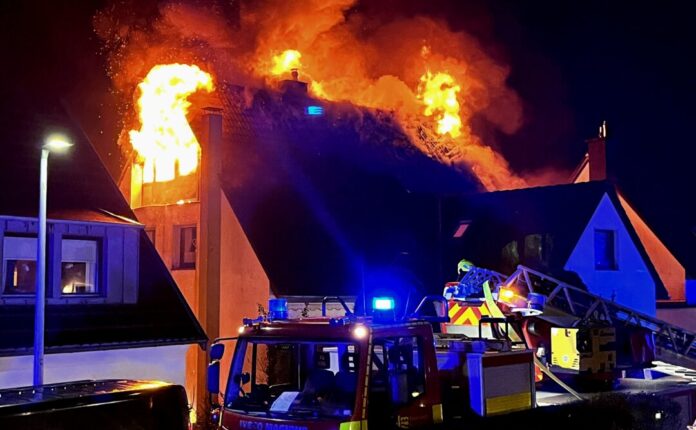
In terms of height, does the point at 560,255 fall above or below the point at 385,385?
above

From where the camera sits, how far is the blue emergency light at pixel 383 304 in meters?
7.64

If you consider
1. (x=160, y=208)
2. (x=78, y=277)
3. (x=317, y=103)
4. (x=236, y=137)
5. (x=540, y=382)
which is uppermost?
(x=317, y=103)

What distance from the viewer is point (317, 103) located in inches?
1056

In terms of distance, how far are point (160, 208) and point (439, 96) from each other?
16205 millimetres

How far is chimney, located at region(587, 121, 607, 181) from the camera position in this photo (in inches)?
1133

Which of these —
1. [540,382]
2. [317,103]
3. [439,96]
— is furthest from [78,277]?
[439,96]

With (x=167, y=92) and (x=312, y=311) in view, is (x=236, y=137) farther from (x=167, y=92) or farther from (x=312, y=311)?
(x=312, y=311)

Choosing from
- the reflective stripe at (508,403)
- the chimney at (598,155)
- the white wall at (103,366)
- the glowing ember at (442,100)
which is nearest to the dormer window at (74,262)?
the white wall at (103,366)

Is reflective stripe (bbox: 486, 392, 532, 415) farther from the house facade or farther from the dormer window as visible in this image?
the house facade

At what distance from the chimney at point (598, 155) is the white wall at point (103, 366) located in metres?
17.7

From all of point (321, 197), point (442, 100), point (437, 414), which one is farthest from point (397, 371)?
point (442, 100)

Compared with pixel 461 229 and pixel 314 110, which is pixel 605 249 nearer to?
pixel 461 229

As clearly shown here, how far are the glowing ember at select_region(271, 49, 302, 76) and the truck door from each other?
75.1 feet

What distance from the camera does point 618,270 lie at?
25.6m
